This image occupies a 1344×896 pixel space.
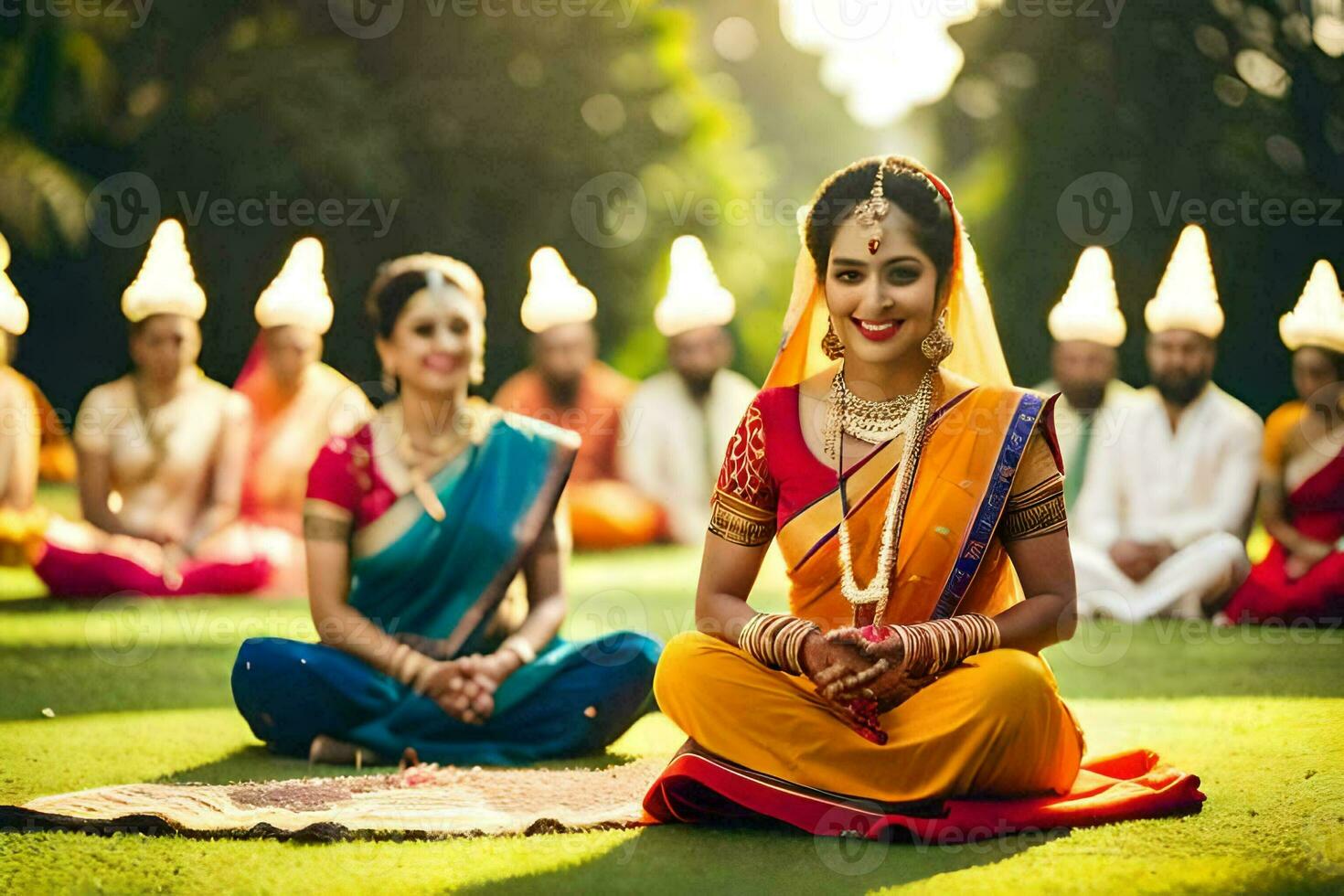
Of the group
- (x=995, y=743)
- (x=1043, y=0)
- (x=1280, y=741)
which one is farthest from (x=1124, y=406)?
(x=1043, y=0)

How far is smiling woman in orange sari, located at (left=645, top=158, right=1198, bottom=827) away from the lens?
3898mm

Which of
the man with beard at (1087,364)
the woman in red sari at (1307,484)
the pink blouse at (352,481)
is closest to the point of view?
the pink blouse at (352,481)

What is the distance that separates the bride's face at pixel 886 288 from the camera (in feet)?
13.6

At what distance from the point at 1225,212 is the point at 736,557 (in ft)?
33.6

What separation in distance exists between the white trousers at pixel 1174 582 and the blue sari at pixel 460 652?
410 centimetres

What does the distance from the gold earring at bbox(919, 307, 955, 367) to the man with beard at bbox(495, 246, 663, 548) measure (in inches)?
311

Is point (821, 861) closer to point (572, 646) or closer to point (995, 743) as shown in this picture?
point (995, 743)

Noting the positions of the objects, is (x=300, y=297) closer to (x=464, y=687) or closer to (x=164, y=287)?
(x=164, y=287)

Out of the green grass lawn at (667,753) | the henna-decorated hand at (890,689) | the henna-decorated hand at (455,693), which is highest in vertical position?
the henna-decorated hand at (890,689)

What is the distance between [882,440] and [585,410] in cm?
992

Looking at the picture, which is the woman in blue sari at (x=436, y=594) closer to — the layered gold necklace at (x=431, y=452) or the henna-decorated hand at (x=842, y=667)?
the layered gold necklace at (x=431, y=452)

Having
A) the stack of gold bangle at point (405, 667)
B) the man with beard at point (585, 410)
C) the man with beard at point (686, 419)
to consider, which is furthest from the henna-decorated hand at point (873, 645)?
the man with beard at point (686, 419)

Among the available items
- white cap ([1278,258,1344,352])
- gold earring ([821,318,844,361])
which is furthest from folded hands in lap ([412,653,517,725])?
white cap ([1278,258,1344,352])

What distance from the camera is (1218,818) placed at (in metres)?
4.07
